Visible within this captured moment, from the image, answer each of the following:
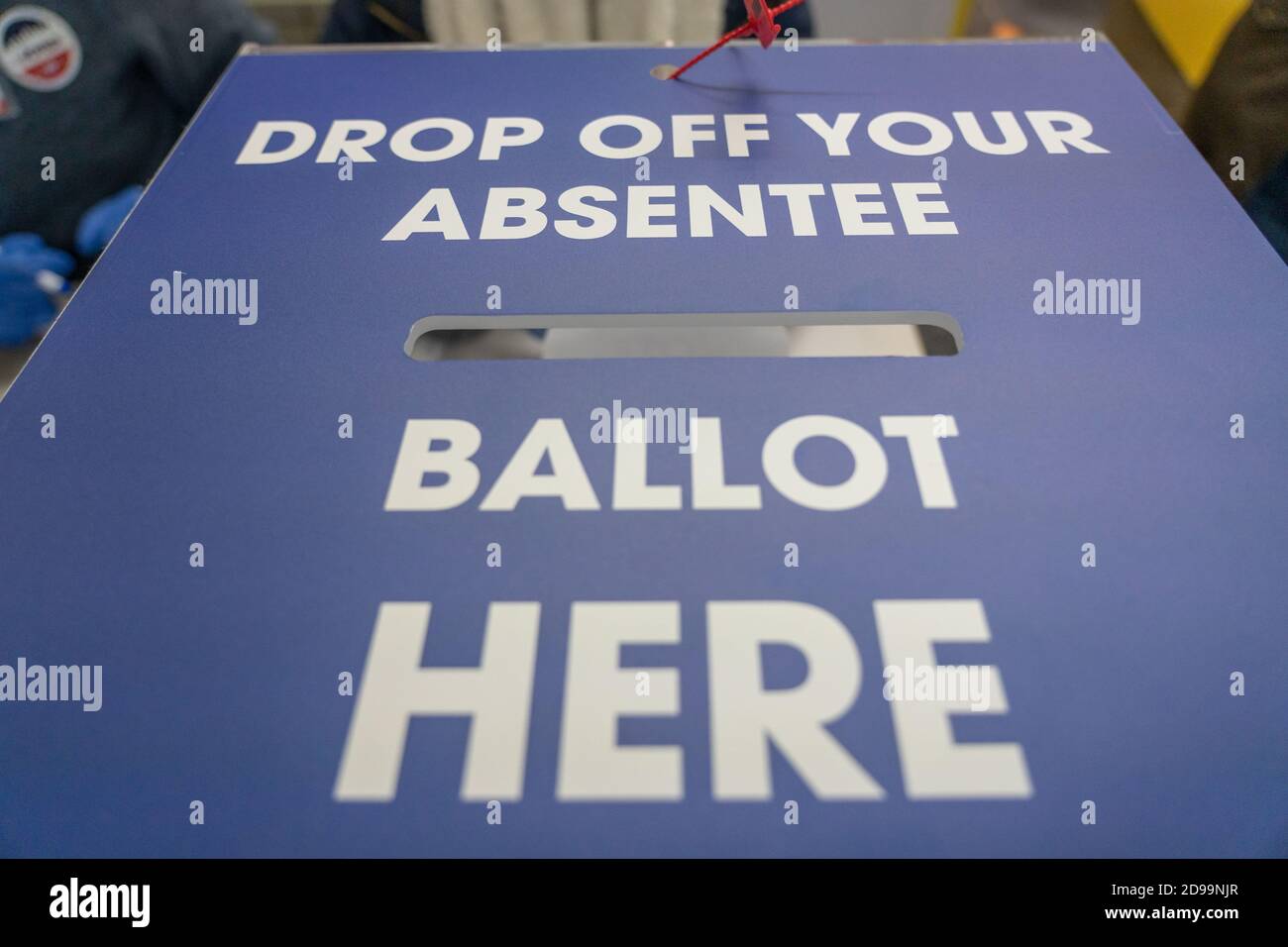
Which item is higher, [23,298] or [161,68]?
[161,68]

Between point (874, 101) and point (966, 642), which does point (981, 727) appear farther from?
point (874, 101)

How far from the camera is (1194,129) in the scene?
0.97m

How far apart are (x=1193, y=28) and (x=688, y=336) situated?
2.68 ft

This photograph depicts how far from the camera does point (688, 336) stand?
25.2 inches

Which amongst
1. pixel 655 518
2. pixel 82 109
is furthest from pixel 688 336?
pixel 82 109

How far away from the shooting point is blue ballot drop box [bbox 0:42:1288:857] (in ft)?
1.02

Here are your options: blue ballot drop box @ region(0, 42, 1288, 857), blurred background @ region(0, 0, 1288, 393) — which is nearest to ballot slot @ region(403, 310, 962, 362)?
blue ballot drop box @ region(0, 42, 1288, 857)

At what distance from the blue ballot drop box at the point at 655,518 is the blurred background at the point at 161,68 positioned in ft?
1.53

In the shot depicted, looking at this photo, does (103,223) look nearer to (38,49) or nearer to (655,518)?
(38,49)

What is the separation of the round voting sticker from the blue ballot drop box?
64 cm

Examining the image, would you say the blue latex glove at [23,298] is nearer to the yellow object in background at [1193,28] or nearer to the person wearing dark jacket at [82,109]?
the person wearing dark jacket at [82,109]

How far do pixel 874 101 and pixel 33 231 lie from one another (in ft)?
3.36

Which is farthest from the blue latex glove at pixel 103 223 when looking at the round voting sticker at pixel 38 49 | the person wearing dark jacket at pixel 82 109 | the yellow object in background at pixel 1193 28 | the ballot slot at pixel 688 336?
the yellow object in background at pixel 1193 28

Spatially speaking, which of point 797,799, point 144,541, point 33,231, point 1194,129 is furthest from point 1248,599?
point 33,231
